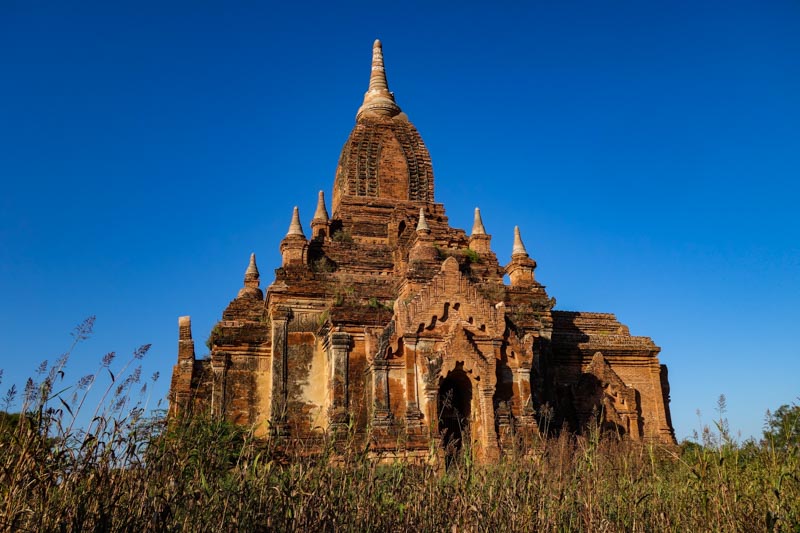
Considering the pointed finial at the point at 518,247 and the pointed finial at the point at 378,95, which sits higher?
the pointed finial at the point at 378,95

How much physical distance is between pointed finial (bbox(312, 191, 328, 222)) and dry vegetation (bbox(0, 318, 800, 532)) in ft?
54.6

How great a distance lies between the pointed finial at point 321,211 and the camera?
2403 centimetres

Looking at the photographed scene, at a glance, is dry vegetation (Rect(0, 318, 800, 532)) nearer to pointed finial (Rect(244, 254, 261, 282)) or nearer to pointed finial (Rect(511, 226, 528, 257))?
pointed finial (Rect(511, 226, 528, 257))

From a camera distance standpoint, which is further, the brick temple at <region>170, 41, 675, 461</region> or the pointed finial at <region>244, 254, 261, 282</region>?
the pointed finial at <region>244, 254, 261, 282</region>

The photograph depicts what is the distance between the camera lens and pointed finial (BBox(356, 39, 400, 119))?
28531 millimetres

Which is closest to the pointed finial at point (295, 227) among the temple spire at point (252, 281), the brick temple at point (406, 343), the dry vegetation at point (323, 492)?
the brick temple at point (406, 343)

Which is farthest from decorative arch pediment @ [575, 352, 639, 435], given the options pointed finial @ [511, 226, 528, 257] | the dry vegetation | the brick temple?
the dry vegetation

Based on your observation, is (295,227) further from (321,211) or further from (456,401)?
(456,401)

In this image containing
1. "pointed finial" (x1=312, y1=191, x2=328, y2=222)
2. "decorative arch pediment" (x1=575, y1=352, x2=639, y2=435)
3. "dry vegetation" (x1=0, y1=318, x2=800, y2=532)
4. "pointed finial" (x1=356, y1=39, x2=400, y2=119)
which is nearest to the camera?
"dry vegetation" (x1=0, y1=318, x2=800, y2=532)

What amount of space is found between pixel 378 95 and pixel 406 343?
15254 millimetres

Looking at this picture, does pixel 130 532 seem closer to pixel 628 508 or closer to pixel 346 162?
pixel 628 508

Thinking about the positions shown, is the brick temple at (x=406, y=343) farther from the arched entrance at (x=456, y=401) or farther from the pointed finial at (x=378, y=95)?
the pointed finial at (x=378, y=95)

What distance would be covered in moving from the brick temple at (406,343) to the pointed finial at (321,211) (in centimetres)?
6

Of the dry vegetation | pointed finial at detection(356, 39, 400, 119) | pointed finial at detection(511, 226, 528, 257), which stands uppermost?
pointed finial at detection(356, 39, 400, 119)
